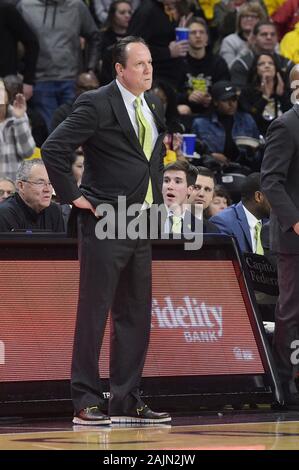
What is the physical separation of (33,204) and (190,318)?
1876 millimetres

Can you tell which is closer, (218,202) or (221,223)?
(221,223)

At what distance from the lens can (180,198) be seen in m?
9.37

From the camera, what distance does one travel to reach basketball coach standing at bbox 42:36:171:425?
6.81 metres

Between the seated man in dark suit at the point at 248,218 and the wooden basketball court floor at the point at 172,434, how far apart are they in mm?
2129

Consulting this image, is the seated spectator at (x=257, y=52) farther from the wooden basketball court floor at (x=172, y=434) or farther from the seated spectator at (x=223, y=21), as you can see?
the wooden basketball court floor at (x=172, y=434)

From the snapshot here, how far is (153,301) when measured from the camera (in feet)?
25.1

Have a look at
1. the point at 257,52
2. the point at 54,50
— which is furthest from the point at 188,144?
the point at 257,52

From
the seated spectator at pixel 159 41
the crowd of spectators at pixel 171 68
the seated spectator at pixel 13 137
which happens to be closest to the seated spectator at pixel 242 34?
the crowd of spectators at pixel 171 68

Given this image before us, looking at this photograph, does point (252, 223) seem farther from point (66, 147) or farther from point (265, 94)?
point (265, 94)

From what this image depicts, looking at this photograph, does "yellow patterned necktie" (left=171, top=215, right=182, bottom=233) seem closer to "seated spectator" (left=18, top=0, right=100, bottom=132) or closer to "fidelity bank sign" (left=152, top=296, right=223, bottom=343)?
"fidelity bank sign" (left=152, top=296, right=223, bottom=343)

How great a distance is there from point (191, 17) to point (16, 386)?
8.43 metres

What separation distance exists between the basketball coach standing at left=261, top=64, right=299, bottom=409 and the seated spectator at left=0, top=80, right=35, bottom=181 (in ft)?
13.6

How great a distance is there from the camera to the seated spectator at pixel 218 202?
1097cm
